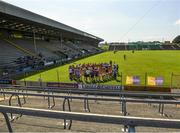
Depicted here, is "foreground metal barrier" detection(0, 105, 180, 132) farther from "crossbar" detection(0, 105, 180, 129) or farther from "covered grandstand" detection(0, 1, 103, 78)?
"covered grandstand" detection(0, 1, 103, 78)

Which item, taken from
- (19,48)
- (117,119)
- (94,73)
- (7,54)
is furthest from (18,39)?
(117,119)

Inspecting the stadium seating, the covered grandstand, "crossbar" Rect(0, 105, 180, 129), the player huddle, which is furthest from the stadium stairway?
"crossbar" Rect(0, 105, 180, 129)

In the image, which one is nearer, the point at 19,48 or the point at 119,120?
the point at 119,120

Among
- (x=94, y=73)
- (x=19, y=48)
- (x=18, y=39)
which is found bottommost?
(x=94, y=73)

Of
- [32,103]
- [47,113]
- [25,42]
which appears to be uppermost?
[25,42]

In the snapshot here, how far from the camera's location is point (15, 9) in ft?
98.2

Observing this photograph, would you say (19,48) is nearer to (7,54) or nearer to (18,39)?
(18,39)

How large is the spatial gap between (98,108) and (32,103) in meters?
4.01

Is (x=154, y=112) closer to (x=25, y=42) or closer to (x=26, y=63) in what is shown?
(x=26, y=63)

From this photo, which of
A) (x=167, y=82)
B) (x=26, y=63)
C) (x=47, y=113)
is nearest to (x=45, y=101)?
(x=47, y=113)

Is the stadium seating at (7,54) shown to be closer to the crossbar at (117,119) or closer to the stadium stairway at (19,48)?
the stadium stairway at (19,48)

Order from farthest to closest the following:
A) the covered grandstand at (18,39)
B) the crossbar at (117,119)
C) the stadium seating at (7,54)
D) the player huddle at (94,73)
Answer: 1. the stadium seating at (7,54)
2. the covered grandstand at (18,39)
3. the player huddle at (94,73)
4. the crossbar at (117,119)

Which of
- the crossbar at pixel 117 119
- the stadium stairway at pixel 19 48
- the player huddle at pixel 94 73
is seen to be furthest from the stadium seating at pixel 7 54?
the crossbar at pixel 117 119

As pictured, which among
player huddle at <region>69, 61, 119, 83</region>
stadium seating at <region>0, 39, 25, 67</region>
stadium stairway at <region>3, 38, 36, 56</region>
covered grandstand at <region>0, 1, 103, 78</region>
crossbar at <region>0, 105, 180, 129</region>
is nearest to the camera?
crossbar at <region>0, 105, 180, 129</region>
